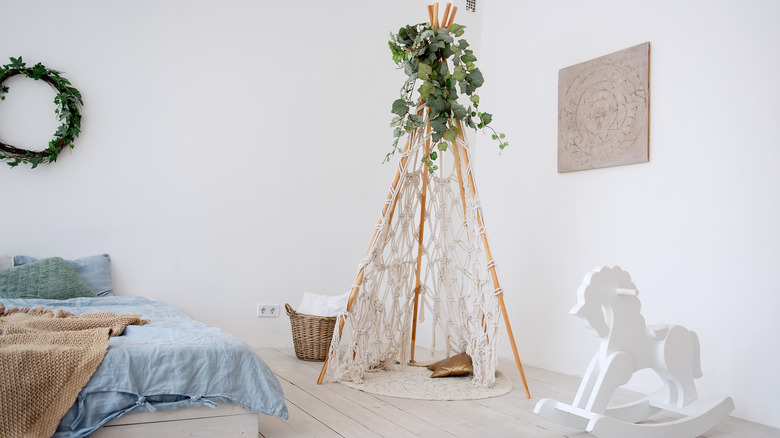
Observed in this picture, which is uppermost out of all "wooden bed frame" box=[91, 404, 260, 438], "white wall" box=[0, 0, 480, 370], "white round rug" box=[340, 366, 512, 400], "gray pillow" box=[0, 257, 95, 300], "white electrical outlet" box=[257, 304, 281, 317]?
"white wall" box=[0, 0, 480, 370]

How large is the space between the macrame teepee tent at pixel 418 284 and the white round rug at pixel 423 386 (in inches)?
2.8

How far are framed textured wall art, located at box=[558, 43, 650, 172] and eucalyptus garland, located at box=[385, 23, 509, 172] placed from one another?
0.78 meters

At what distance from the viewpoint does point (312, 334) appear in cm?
359

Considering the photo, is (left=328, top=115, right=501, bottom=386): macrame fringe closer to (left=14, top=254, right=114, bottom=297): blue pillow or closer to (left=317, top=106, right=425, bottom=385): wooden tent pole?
(left=317, top=106, right=425, bottom=385): wooden tent pole

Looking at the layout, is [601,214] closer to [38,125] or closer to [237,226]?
[237,226]

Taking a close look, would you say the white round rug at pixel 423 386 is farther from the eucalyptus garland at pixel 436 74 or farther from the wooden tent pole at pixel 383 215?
the eucalyptus garland at pixel 436 74

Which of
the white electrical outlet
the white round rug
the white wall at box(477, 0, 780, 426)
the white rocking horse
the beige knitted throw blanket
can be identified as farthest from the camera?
the white electrical outlet

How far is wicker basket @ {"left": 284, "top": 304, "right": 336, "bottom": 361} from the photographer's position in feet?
11.8

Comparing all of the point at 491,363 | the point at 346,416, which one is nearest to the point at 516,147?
the point at 491,363

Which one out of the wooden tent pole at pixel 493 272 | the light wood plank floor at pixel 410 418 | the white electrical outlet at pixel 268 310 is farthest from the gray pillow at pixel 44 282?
the wooden tent pole at pixel 493 272

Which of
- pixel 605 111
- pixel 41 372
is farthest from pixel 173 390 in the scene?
pixel 605 111

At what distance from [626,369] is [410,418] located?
90 cm

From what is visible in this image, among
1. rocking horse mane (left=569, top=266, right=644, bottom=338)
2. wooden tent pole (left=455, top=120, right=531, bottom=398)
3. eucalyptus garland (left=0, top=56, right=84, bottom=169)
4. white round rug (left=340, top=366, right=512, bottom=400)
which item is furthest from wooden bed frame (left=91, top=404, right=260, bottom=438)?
eucalyptus garland (left=0, top=56, right=84, bottom=169)

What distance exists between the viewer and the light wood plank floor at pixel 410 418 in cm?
228
